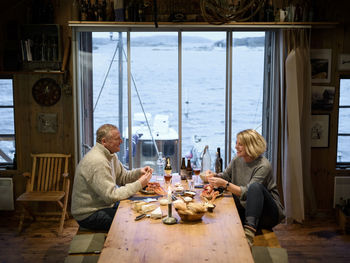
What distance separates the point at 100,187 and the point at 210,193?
2.62ft

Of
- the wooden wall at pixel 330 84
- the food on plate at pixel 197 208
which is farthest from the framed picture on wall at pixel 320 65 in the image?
the food on plate at pixel 197 208

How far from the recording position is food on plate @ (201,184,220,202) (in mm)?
2928

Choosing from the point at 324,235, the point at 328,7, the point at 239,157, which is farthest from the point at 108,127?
the point at 328,7

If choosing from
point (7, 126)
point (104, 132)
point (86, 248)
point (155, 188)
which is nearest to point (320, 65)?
point (155, 188)

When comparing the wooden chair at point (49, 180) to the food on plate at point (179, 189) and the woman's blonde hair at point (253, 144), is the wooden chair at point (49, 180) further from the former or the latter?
the woman's blonde hair at point (253, 144)

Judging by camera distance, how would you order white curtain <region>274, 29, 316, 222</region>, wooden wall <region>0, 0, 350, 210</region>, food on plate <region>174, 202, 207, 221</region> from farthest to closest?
wooden wall <region>0, 0, 350, 210</region> < white curtain <region>274, 29, 316, 222</region> < food on plate <region>174, 202, 207, 221</region>

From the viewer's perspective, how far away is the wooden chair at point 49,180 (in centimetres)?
441

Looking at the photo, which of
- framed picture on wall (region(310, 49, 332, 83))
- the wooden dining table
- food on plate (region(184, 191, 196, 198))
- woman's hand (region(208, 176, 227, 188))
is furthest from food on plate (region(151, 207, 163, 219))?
framed picture on wall (region(310, 49, 332, 83))

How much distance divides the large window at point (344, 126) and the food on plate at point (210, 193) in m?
2.54

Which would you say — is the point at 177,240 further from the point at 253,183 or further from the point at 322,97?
the point at 322,97

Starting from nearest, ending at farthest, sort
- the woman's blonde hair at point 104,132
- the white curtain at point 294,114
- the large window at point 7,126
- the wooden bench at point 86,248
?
the wooden bench at point 86,248 < the woman's blonde hair at point 104,132 < the white curtain at point 294,114 < the large window at point 7,126

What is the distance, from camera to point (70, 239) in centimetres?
421

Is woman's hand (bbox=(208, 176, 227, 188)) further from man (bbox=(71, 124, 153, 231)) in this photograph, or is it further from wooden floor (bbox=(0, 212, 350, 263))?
wooden floor (bbox=(0, 212, 350, 263))

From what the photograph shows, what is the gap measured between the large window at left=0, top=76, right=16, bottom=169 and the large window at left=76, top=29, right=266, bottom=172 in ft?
2.89
